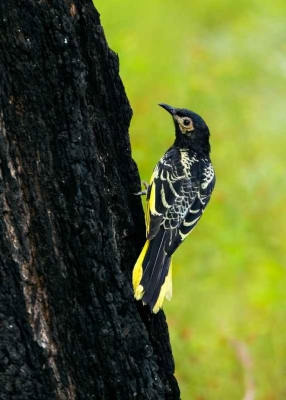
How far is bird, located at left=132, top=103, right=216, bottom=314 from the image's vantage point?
16.1ft

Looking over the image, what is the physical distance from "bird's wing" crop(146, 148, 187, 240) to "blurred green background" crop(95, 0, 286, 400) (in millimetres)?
2568

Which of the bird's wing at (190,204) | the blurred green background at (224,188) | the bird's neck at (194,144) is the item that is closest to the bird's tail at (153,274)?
the bird's wing at (190,204)

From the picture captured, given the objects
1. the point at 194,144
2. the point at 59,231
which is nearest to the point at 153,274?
the point at 59,231

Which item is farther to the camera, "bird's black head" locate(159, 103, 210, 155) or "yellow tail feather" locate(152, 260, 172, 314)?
"bird's black head" locate(159, 103, 210, 155)

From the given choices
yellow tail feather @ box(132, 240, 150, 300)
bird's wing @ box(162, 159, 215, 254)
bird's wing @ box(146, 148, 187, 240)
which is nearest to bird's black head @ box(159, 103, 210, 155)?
bird's wing @ box(162, 159, 215, 254)

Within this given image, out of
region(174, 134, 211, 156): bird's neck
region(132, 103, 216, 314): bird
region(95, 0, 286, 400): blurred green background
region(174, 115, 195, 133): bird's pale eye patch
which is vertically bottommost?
region(132, 103, 216, 314): bird

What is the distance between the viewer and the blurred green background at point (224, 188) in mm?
9273

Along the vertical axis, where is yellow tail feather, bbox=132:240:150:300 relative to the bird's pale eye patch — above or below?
below

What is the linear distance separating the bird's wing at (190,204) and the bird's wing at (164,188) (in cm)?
4

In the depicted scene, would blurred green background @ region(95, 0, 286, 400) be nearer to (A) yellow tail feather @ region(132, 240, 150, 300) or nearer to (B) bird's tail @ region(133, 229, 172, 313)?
(B) bird's tail @ region(133, 229, 172, 313)

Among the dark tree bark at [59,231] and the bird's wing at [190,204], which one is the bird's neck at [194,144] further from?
the dark tree bark at [59,231]

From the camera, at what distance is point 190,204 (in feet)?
20.5

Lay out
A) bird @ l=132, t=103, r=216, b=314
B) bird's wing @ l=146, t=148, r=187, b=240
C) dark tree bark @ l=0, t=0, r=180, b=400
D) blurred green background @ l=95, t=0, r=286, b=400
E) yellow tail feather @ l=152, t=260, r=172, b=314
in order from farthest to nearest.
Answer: blurred green background @ l=95, t=0, r=286, b=400, bird's wing @ l=146, t=148, r=187, b=240, bird @ l=132, t=103, r=216, b=314, yellow tail feather @ l=152, t=260, r=172, b=314, dark tree bark @ l=0, t=0, r=180, b=400

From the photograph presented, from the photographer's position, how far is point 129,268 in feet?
15.7
